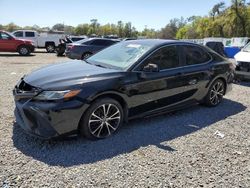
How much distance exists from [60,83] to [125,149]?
1.36 meters

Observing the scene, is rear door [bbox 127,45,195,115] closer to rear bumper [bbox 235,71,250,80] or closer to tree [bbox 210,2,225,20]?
rear bumper [bbox 235,71,250,80]

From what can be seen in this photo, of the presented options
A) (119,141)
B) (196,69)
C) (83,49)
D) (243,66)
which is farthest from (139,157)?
(83,49)

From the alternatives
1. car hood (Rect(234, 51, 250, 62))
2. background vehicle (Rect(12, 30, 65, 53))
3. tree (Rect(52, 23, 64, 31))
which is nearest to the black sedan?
car hood (Rect(234, 51, 250, 62))

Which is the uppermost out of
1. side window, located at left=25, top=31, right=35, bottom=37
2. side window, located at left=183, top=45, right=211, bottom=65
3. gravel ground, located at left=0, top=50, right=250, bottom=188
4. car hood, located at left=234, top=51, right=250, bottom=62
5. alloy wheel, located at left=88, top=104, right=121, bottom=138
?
side window, located at left=25, top=31, right=35, bottom=37

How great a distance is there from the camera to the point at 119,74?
15.0 ft

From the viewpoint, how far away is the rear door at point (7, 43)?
18.5m

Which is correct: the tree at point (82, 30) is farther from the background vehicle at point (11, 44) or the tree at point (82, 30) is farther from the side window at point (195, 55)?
the side window at point (195, 55)

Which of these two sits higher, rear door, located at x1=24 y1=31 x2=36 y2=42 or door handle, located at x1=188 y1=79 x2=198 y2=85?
rear door, located at x1=24 y1=31 x2=36 y2=42

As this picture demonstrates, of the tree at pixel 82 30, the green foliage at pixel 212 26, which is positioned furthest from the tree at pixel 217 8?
the tree at pixel 82 30

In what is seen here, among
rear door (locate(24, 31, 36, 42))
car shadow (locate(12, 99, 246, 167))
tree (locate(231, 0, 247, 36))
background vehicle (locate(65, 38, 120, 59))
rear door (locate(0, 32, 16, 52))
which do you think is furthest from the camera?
tree (locate(231, 0, 247, 36))

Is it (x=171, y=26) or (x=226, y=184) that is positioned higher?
(x=171, y=26)

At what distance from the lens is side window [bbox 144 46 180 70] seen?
509 cm

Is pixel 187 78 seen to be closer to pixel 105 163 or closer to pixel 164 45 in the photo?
pixel 164 45

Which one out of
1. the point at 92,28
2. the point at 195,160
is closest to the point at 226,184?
the point at 195,160
